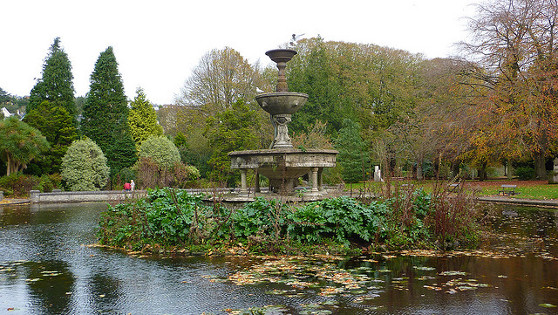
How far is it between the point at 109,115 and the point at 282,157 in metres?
30.6

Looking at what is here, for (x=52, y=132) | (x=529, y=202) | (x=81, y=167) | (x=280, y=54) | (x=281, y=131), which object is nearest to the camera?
(x=280, y=54)

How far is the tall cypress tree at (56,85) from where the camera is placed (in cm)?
3681

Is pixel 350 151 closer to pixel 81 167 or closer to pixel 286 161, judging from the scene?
pixel 81 167

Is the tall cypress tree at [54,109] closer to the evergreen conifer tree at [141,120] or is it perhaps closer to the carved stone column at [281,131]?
the evergreen conifer tree at [141,120]

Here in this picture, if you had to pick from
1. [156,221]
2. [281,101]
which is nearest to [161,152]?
[281,101]

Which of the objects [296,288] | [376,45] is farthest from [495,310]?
[376,45]

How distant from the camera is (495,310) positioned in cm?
463

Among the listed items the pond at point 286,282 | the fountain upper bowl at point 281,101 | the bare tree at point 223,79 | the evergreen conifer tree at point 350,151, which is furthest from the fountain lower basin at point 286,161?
the bare tree at point 223,79

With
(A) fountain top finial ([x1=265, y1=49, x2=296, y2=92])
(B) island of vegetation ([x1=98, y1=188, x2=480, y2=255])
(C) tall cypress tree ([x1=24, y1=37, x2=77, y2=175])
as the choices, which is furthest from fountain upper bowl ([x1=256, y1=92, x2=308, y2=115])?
(C) tall cypress tree ([x1=24, y1=37, x2=77, y2=175])

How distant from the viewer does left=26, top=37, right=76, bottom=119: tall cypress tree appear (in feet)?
121

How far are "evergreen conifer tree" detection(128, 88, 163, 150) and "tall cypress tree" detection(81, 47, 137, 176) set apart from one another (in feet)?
6.91

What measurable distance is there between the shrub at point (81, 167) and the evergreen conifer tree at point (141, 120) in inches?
372

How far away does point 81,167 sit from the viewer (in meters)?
29.9

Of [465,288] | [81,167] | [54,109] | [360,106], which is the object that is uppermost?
[360,106]
